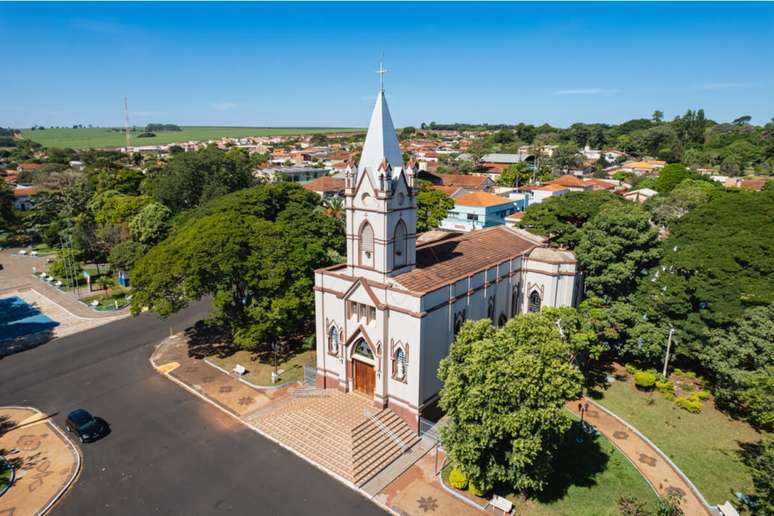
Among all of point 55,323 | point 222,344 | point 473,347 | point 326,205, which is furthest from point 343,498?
point 326,205

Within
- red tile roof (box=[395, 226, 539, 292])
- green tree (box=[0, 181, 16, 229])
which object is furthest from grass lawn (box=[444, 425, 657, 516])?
green tree (box=[0, 181, 16, 229])

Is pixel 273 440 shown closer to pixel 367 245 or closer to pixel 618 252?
pixel 367 245

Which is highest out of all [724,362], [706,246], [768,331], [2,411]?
[706,246]

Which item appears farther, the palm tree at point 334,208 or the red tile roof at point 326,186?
the red tile roof at point 326,186

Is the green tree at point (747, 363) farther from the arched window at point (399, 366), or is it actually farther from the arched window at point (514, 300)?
the arched window at point (399, 366)

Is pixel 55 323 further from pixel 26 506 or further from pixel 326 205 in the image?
pixel 326 205

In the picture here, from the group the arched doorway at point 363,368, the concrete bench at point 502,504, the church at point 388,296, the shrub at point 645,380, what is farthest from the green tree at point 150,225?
the shrub at point 645,380

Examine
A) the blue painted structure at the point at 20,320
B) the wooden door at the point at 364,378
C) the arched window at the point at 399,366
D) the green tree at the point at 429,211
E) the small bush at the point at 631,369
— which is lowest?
the blue painted structure at the point at 20,320

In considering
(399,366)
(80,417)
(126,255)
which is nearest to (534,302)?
(399,366)
